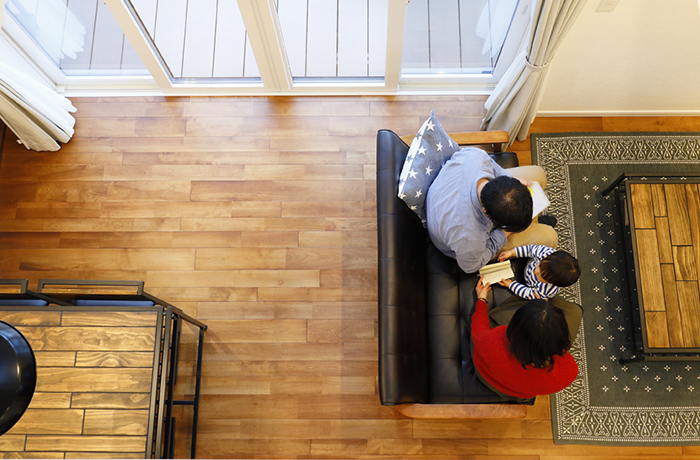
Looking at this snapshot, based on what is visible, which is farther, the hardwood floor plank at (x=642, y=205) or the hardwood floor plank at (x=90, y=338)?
the hardwood floor plank at (x=642, y=205)

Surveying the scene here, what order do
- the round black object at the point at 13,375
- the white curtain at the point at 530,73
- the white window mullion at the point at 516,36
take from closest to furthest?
1. the round black object at the point at 13,375
2. the white curtain at the point at 530,73
3. the white window mullion at the point at 516,36

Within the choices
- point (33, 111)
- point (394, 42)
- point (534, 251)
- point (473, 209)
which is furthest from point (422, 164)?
point (33, 111)

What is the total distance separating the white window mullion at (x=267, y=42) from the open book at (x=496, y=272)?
1.80 meters

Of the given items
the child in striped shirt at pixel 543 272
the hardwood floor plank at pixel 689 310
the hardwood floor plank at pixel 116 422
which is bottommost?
the hardwood floor plank at pixel 116 422

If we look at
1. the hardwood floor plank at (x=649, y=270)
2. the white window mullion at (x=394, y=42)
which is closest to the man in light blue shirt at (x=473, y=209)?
the hardwood floor plank at (x=649, y=270)

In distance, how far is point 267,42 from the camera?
2.64 meters

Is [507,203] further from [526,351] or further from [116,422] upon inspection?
[116,422]

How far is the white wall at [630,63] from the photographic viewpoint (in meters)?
A: 2.29

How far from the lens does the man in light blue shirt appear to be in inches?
70.8

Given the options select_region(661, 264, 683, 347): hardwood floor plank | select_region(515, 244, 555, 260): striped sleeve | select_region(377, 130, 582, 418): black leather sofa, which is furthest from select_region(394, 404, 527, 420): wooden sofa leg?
select_region(661, 264, 683, 347): hardwood floor plank

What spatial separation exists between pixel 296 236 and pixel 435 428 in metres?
1.43

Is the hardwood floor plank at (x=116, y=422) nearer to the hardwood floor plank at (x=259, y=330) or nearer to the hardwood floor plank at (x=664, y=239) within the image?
the hardwood floor plank at (x=259, y=330)

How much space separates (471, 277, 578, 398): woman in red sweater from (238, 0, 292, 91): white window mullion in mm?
1936

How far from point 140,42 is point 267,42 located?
2.60 feet
